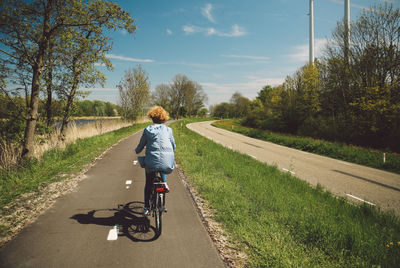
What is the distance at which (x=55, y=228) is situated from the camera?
364 centimetres

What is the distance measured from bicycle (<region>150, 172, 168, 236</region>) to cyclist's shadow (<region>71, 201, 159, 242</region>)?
21 cm

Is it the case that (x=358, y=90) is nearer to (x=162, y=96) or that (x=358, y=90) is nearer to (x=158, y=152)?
(x=158, y=152)

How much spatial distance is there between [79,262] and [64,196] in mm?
2914

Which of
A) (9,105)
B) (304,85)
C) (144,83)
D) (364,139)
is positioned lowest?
(364,139)

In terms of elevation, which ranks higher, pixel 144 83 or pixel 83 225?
pixel 144 83

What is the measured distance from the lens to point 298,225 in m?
3.87

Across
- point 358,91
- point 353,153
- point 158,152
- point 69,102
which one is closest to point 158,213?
point 158,152

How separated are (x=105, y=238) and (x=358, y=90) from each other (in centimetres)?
2229

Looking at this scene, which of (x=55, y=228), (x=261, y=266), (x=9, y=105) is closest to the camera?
(x=261, y=266)

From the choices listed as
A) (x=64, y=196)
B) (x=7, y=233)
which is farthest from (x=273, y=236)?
(x=64, y=196)

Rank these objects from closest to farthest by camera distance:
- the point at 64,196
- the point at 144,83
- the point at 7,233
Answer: the point at 7,233
the point at 64,196
the point at 144,83

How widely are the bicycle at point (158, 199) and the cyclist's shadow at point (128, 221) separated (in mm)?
207

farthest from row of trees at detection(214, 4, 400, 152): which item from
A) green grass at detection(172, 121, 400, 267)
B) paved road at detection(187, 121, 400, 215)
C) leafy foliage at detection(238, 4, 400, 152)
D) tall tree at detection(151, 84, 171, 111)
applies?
tall tree at detection(151, 84, 171, 111)

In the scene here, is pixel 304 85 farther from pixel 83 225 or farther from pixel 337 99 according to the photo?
pixel 83 225
